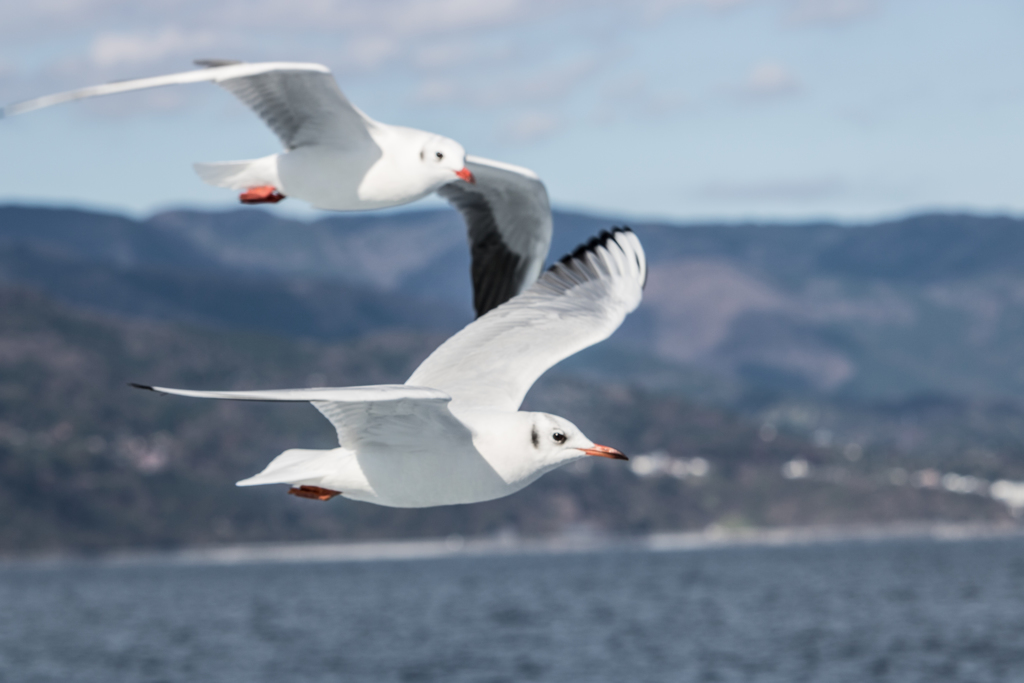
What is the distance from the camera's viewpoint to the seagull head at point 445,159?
15242mm

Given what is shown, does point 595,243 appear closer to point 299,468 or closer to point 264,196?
point 264,196

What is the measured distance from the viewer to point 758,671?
180 metres

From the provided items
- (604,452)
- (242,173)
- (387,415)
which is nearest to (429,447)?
(387,415)

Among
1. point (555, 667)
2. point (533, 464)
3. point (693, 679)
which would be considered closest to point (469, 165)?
point (533, 464)

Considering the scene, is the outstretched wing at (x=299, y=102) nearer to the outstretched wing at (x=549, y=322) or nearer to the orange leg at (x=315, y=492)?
the outstretched wing at (x=549, y=322)

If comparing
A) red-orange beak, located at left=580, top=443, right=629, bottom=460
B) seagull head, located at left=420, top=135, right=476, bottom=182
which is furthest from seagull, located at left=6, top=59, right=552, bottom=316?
red-orange beak, located at left=580, top=443, right=629, bottom=460

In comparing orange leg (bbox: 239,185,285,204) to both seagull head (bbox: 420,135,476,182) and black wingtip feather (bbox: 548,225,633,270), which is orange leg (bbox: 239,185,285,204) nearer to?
seagull head (bbox: 420,135,476,182)

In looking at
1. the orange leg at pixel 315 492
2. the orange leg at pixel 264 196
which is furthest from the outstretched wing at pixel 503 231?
the orange leg at pixel 315 492

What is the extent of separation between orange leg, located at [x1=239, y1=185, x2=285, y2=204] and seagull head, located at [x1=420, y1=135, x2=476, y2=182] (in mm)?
1630

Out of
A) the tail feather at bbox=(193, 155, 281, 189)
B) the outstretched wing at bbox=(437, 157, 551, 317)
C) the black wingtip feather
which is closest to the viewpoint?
the tail feather at bbox=(193, 155, 281, 189)

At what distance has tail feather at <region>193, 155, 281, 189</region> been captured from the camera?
16062mm

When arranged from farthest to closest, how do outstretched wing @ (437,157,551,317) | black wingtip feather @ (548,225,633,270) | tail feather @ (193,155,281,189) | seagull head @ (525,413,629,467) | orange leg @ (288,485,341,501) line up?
1. outstretched wing @ (437,157,551,317)
2. black wingtip feather @ (548,225,633,270)
3. tail feather @ (193,155,281,189)
4. seagull head @ (525,413,629,467)
5. orange leg @ (288,485,341,501)

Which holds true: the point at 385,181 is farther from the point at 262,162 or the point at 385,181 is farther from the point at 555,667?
the point at 555,667

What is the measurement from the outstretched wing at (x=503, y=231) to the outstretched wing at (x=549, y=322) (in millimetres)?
1617
